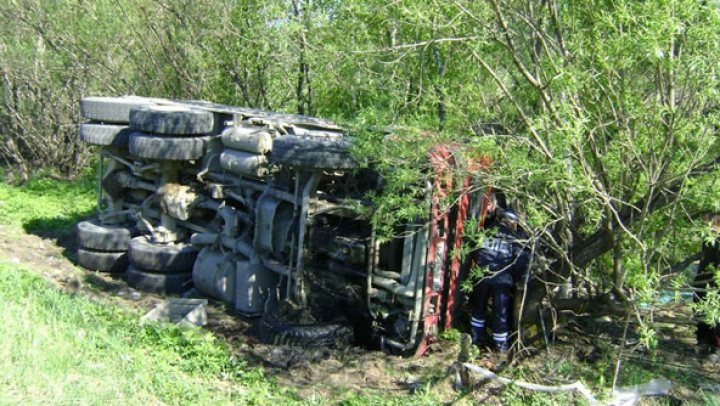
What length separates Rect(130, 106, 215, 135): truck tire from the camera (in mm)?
7910

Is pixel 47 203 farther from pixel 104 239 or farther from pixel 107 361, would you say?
pixel 107 361

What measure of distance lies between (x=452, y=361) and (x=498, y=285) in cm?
81

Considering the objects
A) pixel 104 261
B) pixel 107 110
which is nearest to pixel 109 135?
pixel 107 110

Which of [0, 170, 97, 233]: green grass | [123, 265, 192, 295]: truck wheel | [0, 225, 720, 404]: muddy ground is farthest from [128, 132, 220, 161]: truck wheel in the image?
[0, 170, 97, 233]: green grass

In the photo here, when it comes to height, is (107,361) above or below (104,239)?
below

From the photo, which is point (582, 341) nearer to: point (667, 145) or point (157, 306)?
point (667, 145)

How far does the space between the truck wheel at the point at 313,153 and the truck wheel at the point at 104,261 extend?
3092mm

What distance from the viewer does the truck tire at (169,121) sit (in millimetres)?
7910

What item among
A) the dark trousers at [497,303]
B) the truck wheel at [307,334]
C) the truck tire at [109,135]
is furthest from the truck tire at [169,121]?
the dark trousers at [497,303]

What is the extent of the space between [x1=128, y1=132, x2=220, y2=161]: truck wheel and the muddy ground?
1.59 m

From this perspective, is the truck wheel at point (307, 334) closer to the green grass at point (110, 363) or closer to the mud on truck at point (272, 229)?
the mud on truck at point (272, 229)

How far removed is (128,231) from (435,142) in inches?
187

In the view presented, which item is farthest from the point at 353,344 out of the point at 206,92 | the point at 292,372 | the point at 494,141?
the point at 206,92

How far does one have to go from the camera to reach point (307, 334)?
6133mm
